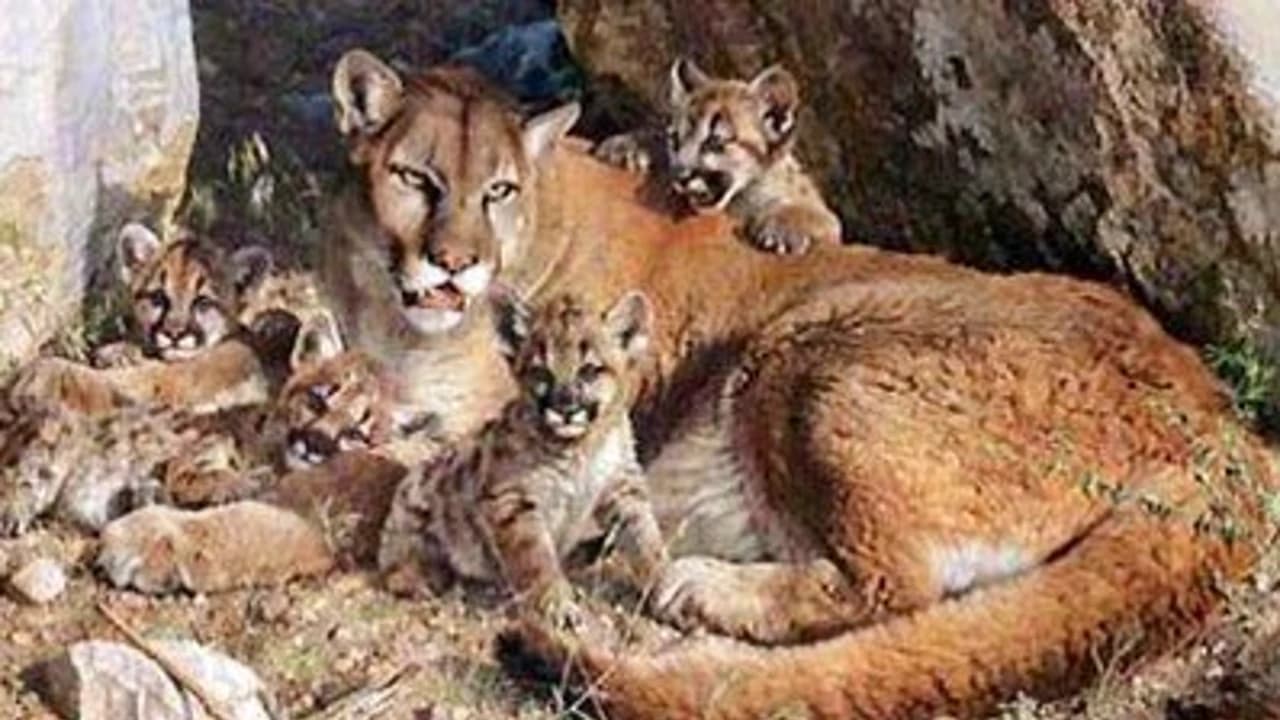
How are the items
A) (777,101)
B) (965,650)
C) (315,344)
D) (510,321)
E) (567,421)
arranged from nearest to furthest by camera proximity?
(965,650) → (567,421) → (510,321) → (315,344) → (777,101)

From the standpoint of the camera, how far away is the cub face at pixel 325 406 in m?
8.62

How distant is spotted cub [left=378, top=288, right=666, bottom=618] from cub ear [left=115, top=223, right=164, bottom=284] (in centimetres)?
126

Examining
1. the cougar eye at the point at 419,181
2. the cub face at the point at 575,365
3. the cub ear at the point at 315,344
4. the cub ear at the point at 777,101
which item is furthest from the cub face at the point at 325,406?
the cub ear at the point at 777,101

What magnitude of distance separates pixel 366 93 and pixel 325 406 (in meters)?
0.84

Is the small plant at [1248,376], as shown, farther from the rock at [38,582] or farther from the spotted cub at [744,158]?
the rock at [38,582]

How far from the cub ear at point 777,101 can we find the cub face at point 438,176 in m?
0.56

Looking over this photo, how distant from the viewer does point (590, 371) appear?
8156mm

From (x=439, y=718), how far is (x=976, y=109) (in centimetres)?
226

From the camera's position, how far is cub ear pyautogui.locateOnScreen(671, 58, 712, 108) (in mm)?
9344

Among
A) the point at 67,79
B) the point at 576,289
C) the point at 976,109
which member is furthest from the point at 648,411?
the point at 67,79

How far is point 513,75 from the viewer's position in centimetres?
1087

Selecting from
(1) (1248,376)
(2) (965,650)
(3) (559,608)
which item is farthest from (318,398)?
(1) (1248,376)

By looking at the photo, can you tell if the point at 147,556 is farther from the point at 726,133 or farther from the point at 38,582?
the point at 726,133

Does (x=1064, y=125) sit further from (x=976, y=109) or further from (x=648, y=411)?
(x=648, y=411)
